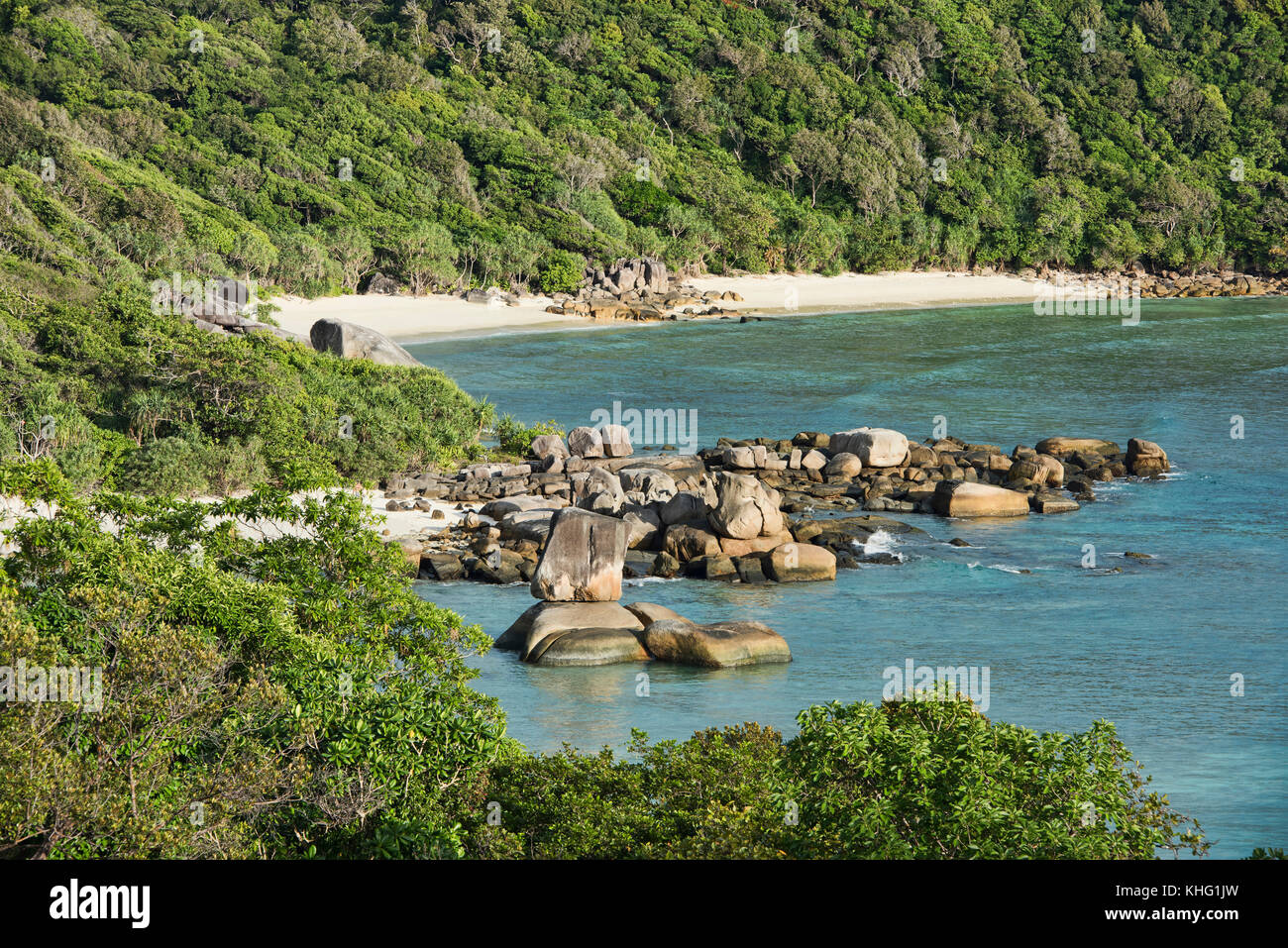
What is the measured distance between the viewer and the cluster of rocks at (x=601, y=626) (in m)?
23.3

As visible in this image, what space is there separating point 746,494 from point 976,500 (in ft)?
28.0

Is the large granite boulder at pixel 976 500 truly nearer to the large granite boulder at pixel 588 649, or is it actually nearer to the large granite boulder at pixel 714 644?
the large granite boulder at pixel 714 644

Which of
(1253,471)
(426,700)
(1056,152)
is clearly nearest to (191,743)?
(426,700)

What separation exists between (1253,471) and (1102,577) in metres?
15.5

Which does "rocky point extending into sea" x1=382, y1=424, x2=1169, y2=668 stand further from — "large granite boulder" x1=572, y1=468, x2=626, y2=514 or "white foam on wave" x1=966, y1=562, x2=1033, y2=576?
"white foam on wave" x1=966, y1=562, x2=1033, y2=576

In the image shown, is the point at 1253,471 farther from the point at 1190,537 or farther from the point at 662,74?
the point at 662,74

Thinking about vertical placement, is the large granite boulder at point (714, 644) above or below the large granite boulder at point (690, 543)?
below

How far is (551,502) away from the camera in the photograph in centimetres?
3397

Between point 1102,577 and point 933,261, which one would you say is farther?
point 933,261

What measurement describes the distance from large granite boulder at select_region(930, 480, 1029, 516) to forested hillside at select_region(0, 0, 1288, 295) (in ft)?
124

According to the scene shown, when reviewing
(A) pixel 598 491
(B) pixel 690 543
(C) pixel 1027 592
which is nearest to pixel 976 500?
(C) pixel 1027 592

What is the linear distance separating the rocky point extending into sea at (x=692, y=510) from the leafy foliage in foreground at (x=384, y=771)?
1022cm

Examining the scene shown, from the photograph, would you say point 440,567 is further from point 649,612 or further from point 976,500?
point 976,500

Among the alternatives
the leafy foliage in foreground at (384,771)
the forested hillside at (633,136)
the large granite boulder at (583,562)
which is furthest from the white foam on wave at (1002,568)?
the forested hillside at (633,136)
